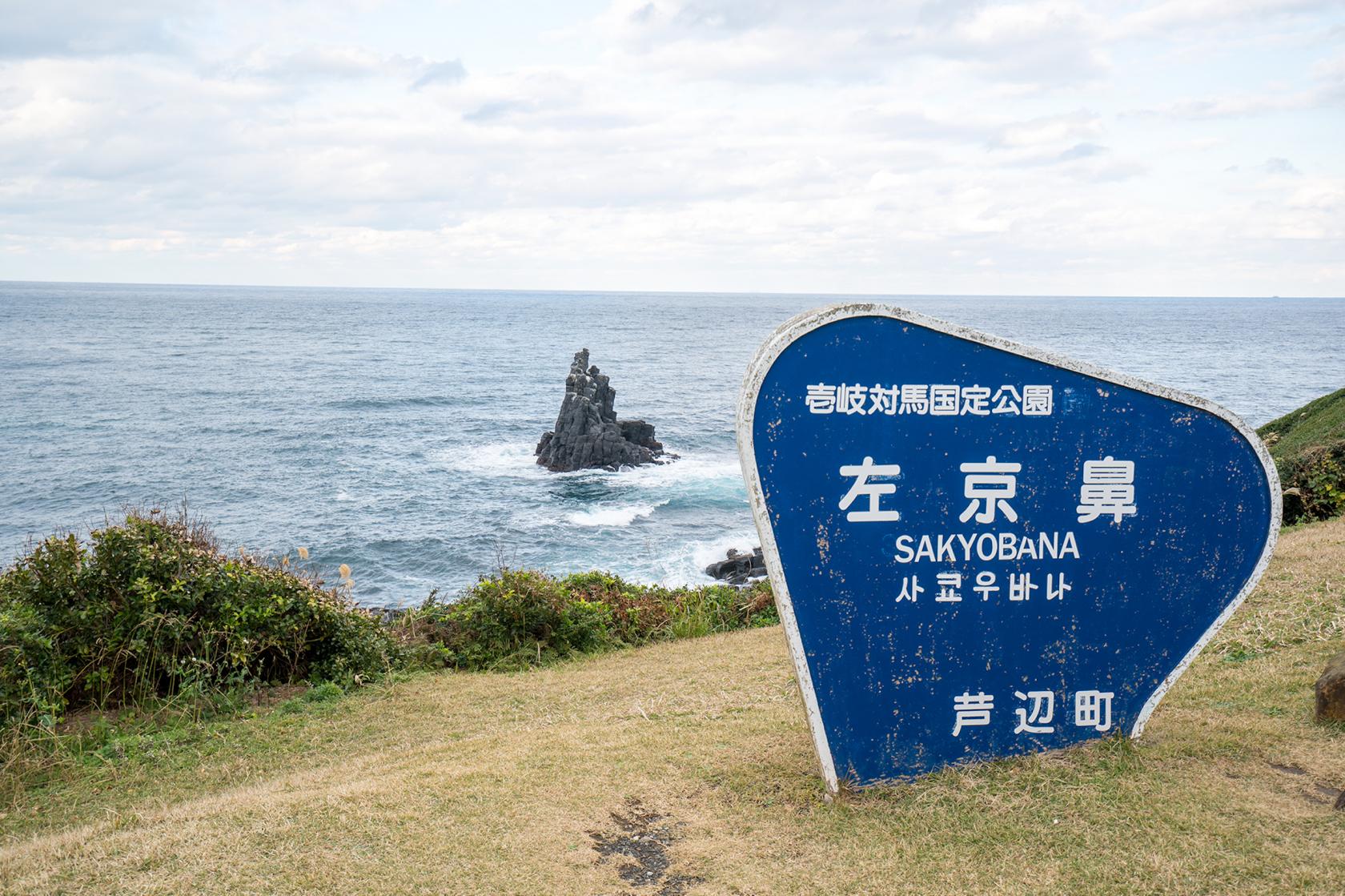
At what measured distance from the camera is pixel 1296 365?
266ft

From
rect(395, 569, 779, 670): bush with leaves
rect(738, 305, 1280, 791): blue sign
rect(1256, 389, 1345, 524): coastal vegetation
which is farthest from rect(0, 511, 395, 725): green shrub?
rect(1256, 389, 1345, 524): coastal vegetation

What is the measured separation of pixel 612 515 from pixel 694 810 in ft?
74.9

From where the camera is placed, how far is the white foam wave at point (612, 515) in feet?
89.3

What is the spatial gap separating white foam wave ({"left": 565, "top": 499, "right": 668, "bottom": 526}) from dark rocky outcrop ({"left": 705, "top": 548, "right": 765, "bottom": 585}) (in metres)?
5.59

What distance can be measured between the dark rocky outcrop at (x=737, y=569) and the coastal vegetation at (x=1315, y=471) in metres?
10.0

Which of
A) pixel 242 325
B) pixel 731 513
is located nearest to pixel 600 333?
pixel 242 325

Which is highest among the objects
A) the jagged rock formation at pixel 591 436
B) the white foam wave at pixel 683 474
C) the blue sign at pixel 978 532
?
the blue sign at pixel 978 532

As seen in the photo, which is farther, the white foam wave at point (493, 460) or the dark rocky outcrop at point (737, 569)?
the white foam wave at point (493, 460)

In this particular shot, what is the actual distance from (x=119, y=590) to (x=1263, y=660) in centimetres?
898

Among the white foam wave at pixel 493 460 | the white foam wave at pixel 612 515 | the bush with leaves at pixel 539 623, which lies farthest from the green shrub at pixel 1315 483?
the white foam wave at pixel 493 460

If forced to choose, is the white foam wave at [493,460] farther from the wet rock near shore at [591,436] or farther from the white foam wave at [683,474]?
the white foam wave at [683,474]

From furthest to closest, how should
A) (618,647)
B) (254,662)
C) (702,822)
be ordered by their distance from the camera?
(618,647) < (254,662) < (702,822)

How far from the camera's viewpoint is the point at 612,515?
2806 cm

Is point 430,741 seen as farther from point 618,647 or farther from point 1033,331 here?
point 1033,331
